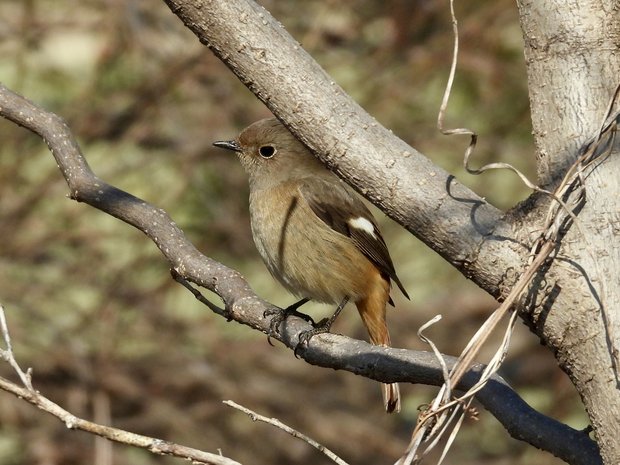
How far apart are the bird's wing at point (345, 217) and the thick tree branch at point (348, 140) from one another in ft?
7.04

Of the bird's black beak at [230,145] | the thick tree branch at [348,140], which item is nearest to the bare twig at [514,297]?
the thick tree branch at [348,140]

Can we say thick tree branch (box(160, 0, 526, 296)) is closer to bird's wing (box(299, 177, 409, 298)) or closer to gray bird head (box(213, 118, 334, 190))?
bird's wing (box(299, 177, 409, 298))

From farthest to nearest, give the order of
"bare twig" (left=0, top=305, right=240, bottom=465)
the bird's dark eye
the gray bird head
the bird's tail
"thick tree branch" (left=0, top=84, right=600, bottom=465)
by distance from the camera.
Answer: the bird's dark eye
the gray bird head
the bird's tail
"thick tree branch" (left=0, top=84, right=600, bottom=465)
"bare twig" (left=0, top=305, right=240, bottom=465)

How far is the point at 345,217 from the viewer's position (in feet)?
14.2

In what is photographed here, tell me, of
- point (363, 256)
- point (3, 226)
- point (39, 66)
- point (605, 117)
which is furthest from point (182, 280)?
point (39, 66)

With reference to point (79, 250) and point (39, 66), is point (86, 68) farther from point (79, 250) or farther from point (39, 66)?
point (79, 250)

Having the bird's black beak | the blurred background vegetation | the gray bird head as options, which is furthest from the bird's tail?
the blurred background vegetation

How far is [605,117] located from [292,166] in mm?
2724

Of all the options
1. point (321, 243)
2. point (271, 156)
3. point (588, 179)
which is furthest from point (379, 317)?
point (588, 179)

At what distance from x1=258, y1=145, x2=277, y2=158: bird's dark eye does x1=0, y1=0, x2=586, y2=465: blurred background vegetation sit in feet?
3.95

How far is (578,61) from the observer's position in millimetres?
2020

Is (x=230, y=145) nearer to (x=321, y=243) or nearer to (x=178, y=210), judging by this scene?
(x=321, y=243)

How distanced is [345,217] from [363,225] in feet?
0.42

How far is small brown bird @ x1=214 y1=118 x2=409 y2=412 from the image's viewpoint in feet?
13.6
